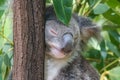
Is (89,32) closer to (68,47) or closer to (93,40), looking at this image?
(93,40)

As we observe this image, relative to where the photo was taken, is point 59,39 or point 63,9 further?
point 59,39

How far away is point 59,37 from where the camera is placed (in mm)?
2008

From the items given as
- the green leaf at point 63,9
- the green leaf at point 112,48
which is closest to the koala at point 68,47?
the green leaf at point 112,48

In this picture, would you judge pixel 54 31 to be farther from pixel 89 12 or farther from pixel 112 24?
pixel 112 24

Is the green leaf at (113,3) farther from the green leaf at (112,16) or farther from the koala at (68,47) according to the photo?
the koala at (68,47)

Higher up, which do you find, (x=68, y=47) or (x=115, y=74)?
(x=68, y=47)

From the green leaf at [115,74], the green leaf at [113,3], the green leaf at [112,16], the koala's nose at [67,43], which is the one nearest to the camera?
the koala's nose at [67,43]

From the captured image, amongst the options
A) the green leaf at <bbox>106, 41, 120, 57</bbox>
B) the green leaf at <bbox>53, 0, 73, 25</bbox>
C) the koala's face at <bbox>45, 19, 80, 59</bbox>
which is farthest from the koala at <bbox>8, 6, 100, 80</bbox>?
the green leaf at <bbox>53, 0, 73, 25</bbox>

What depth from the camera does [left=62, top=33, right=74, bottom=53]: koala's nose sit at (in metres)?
1.95

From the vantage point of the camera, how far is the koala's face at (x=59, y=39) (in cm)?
197

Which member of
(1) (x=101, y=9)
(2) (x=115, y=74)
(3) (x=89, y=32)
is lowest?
(2) (x=115, y=74)

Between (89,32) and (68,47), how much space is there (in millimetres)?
442

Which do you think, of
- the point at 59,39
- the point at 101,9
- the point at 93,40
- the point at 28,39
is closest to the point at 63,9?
the point at 28,39

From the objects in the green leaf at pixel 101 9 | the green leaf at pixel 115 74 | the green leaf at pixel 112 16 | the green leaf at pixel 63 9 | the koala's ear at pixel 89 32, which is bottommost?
the green leaf at pixel 115 74
